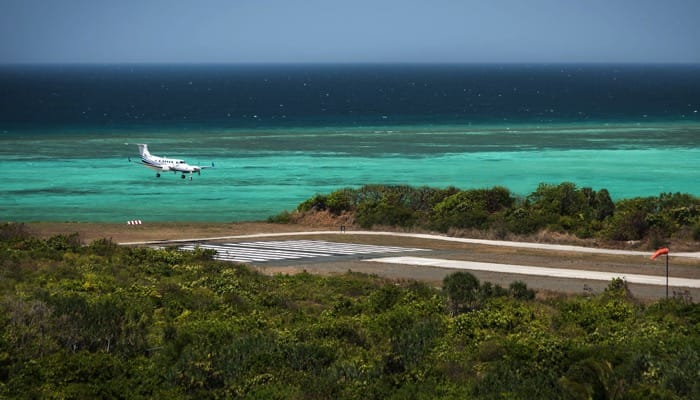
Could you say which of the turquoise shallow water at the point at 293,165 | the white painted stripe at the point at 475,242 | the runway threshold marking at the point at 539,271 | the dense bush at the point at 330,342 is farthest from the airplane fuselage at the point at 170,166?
the dense bush at the point at 330,342

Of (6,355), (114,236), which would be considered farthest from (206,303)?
(114,236)

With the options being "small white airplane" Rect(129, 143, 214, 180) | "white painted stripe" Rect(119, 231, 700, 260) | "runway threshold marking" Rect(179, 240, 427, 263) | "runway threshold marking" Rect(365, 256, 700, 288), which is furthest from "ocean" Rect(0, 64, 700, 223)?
"runway threshold marking" Rect(365, 256, 700, 288)

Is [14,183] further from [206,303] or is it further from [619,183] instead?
[206,303]

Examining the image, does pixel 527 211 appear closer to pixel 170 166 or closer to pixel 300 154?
pixel 170 166

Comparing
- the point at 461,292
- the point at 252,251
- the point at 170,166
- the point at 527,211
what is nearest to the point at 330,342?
the point at 461,292

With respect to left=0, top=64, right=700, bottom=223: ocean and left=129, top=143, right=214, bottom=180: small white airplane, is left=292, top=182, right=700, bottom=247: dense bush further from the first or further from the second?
left=129, top=143, right=214, bottom=180: small white airplane
